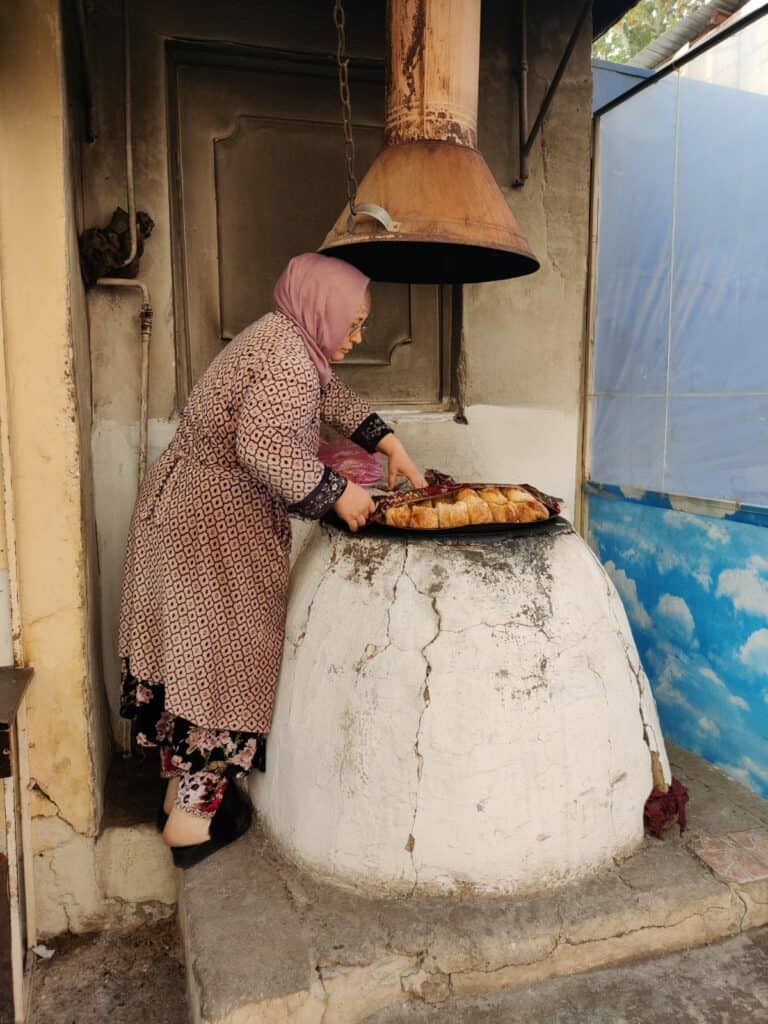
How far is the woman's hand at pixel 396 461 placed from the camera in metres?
2.87

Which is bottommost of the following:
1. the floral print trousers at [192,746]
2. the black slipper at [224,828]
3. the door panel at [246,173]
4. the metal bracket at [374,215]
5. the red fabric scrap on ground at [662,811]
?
the black slipper at [224,828]

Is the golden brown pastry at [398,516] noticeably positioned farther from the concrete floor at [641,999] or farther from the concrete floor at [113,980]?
the concrete floor at [113,980]

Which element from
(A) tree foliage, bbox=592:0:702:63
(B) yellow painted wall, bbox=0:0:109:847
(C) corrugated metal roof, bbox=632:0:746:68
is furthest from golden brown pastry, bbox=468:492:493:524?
(A) tree foliage, bbox=592:0:702:63

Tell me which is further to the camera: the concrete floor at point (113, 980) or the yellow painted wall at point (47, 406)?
the concrete floor at point (113, 980)

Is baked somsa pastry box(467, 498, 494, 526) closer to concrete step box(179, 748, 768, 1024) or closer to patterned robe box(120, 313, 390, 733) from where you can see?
patterned robe box(120, 313, 390, 733)

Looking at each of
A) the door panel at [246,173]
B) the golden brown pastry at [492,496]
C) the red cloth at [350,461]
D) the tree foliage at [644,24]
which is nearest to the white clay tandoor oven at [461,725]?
the golden brown pastry at [492,496]

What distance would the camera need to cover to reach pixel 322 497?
2234 mm

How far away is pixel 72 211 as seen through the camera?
255 centimetres

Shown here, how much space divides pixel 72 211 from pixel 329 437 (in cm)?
130

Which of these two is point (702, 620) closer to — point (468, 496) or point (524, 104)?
point (468, 496)

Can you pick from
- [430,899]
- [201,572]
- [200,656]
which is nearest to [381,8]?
[201,572]

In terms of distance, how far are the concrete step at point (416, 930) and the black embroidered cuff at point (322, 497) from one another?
1.11 m

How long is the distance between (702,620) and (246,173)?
104 inches

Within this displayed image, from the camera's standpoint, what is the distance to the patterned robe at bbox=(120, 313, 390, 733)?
2.21 m
